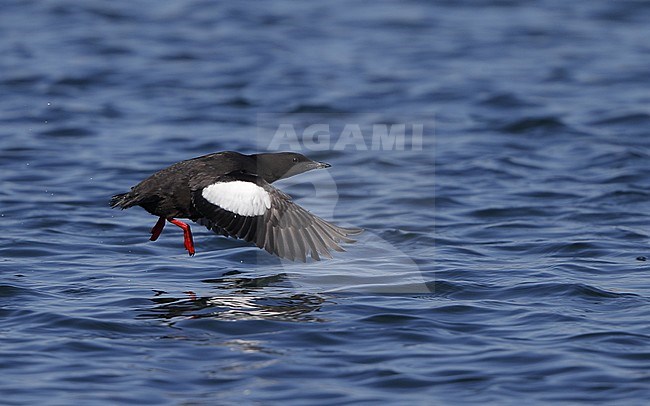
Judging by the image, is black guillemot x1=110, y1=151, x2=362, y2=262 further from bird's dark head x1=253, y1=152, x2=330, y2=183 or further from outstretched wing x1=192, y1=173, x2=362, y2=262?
bird's dark head x1=253, y1=152, x2=330, y2=183

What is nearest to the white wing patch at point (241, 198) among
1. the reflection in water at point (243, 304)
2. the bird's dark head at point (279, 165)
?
the reflection in water at point (243, 304)

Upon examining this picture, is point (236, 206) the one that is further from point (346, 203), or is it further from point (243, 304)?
point (346, 203)

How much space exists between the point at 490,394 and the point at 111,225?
17.0ft

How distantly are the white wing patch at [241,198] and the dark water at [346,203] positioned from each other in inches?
26.2

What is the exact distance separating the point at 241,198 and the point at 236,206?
0.25 ft

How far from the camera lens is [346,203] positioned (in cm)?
1105

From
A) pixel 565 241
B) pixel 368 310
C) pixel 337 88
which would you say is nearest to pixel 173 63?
pixel 337 88

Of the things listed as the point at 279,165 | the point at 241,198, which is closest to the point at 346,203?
the point at 279,165

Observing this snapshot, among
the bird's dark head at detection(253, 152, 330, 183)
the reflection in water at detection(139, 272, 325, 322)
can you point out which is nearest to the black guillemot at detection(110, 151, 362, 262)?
the bird's dark head at detection(253, 152, 330, 183)

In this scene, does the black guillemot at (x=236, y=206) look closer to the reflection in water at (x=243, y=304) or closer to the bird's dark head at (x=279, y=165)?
the bird's dark head at (x=279, y=165)

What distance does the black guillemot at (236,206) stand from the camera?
744 centimetres

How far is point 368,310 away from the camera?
24.3ft

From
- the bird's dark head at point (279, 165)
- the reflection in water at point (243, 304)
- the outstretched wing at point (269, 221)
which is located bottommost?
the reflection in water at point (243, 304)

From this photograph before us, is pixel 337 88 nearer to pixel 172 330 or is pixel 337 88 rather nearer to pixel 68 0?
pixel 68 0
